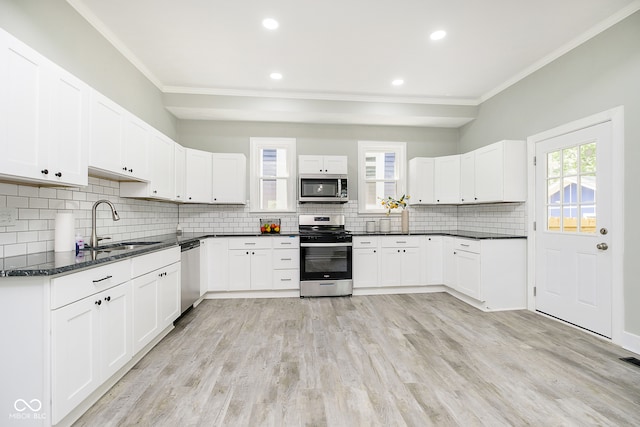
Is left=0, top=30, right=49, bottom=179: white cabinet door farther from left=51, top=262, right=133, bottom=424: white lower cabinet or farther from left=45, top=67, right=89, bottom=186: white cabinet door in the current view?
left=51, top=262, right=133, bottom=424: white lower cabinet

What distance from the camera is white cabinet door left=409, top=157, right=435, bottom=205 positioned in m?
4.66

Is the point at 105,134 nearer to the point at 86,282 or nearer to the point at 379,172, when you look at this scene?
the point at 86,282

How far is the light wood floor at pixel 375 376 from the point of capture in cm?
169

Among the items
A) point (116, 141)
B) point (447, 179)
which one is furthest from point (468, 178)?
point (116, 141)

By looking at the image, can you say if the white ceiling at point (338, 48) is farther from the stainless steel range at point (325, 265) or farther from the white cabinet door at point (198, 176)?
the stainless steel range at point (325, 265)

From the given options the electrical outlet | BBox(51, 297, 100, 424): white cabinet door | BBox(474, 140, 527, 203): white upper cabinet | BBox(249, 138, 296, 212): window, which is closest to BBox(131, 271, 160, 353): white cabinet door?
BBox(51, 297, 100, 424): white cabinet door

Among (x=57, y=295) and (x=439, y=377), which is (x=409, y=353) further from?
(x=57, y=295)

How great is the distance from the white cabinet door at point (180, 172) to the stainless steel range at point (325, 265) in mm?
1731

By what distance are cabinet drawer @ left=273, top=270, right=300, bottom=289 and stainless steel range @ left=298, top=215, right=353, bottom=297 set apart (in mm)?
122

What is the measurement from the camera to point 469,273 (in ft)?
12.3

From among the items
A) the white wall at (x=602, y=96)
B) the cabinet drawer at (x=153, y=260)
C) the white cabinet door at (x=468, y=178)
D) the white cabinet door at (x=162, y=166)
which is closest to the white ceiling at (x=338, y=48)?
the white wall at (x=602, y=96)

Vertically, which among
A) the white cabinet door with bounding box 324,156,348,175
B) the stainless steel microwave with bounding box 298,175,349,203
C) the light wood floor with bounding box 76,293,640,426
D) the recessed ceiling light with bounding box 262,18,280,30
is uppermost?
the recessed ceiling light with bounding box 262,18,280,30

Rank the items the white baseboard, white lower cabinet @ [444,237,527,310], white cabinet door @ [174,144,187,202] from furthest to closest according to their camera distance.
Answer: white cabinet door @ [174,144,187,202] < white lower cabinet @ [444,237,527,310] < the white baseboard

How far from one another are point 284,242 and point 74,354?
267 centimetres
